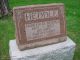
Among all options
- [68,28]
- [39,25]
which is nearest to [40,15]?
[39,25]

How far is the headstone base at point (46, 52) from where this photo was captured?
310 cm

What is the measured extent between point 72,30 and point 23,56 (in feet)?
6.33

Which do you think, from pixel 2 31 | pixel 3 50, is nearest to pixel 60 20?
pixel 3 50

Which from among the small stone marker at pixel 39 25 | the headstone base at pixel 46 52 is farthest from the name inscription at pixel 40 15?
the headstone base at pixel 46 52

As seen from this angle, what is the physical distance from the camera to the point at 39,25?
126 inches

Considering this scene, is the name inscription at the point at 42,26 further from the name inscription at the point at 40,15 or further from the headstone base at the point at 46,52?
the headstone base at the point at 46,52

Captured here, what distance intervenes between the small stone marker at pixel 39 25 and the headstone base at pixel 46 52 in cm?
8

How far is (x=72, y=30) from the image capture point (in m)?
4.67

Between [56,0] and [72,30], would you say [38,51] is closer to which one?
[72,30]

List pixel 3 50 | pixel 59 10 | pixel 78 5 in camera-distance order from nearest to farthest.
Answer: pixel 59 10
pixel 3 50
pixel 78 5

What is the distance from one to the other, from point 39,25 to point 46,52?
440 mm

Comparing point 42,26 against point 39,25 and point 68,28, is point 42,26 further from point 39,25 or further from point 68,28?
point 68,28

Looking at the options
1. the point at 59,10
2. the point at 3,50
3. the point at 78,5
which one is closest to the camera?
the point at 59,10

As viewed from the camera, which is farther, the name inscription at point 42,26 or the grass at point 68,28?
the grass at point 68,28
